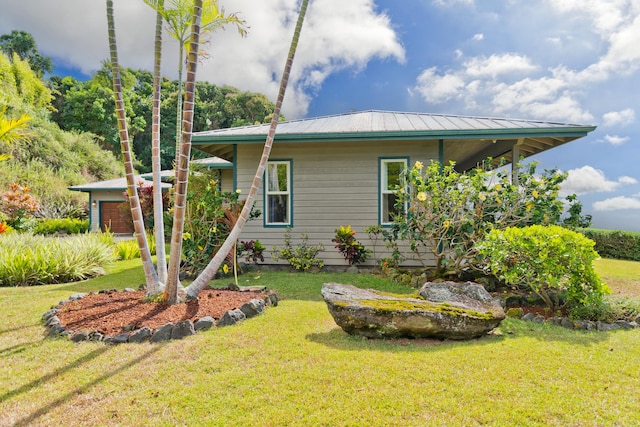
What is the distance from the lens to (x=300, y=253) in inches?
340

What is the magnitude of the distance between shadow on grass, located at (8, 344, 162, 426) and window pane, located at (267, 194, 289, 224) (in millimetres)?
5392

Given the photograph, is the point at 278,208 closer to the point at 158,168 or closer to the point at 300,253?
the point at 300,253

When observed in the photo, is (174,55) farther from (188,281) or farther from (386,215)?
(386,215)

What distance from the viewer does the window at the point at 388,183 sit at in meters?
8.73

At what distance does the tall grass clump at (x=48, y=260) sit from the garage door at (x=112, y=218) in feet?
31.9

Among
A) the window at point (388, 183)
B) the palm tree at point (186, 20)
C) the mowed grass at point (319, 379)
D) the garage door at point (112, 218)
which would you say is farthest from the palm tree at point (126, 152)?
the garage door at point (112, 218)

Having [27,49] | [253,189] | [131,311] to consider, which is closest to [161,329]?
[131,311]

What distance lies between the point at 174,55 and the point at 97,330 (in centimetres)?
504

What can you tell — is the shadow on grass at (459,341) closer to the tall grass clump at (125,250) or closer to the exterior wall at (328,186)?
the exterior wall at (328,186)

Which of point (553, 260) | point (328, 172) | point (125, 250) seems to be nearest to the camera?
point (553, 260)

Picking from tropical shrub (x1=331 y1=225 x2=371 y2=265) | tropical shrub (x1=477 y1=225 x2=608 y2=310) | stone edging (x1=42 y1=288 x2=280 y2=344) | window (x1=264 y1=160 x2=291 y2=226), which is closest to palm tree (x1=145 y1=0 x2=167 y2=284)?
stone edging (x1=42 y1=288 x2=280 y2=344)

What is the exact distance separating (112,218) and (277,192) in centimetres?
1348

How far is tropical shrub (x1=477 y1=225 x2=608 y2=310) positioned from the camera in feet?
15.2

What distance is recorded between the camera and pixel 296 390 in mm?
2865
